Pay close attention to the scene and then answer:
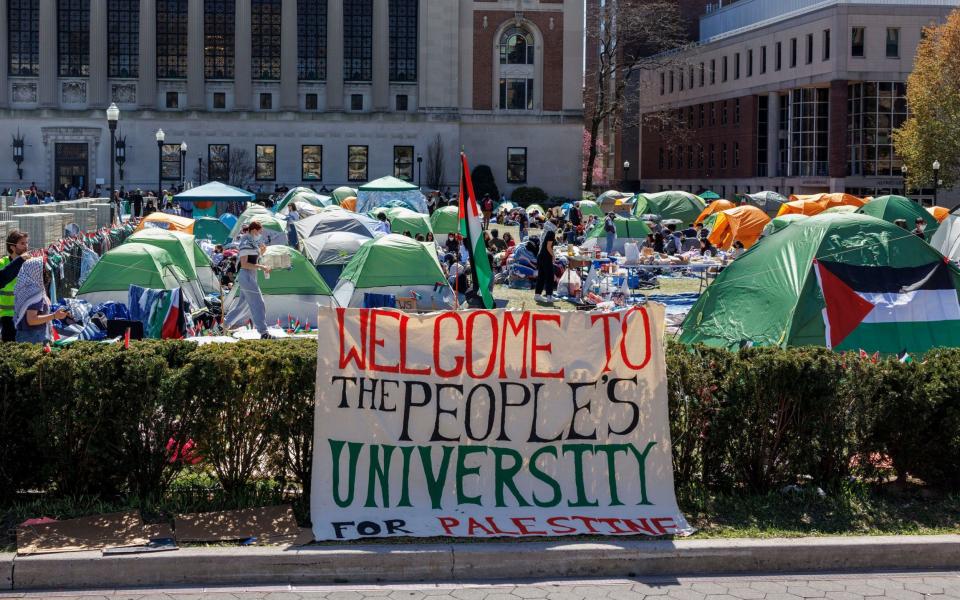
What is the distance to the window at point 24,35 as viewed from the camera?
67312mm

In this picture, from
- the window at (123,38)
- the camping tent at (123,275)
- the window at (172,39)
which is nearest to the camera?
the camping tent at (123,275)

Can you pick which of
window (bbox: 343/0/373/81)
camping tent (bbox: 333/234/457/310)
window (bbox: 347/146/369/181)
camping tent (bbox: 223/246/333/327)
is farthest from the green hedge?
window (bbox: 343/0/373/81)

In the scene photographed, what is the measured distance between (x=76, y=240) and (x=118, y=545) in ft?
61.3

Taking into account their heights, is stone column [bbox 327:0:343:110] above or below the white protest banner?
above

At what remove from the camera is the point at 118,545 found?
707cm

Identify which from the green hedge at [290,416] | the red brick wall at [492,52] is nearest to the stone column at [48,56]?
the red brick wall at [492,52]

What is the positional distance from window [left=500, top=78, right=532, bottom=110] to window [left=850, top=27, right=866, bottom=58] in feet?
65.8

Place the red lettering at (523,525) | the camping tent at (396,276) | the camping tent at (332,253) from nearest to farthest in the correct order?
the red lettering at (523,525) → the camping tent at (396,276) → the camping tent at (332,253)

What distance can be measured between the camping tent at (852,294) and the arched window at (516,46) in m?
59.6

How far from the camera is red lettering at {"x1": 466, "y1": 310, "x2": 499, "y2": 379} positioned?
794 cm

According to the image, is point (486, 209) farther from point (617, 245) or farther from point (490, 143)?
point (490, 143)

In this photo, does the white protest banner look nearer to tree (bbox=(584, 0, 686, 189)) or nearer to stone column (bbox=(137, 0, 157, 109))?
stone column (bbox=(137, 0, 157, 109))

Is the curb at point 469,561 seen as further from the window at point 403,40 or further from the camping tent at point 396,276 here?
the window at point 403,40

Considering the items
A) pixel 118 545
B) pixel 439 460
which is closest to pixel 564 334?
pixel 439 460
